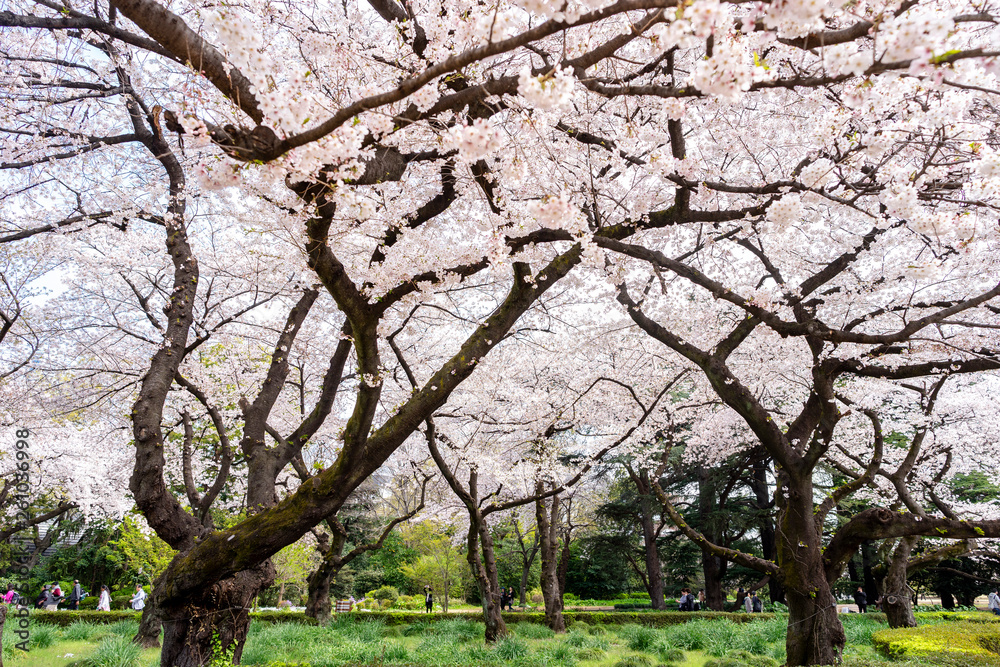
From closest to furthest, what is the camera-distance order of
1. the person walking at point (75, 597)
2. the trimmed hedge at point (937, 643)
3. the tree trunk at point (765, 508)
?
the trimmed hedge at point (937, 643) < the person walking at point (75, 597) < the tree trunk at point (765, 508)

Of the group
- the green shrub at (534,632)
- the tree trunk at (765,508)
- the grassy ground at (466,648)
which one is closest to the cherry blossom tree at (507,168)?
the grassy ground at (466,648)

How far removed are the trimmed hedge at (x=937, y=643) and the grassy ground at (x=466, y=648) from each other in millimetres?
301

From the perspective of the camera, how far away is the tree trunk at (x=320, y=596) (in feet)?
33.7

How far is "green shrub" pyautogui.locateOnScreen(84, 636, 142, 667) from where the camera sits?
198 inches

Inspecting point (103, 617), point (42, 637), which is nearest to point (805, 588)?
point (42, 637)

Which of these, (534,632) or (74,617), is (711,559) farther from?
(74,617)

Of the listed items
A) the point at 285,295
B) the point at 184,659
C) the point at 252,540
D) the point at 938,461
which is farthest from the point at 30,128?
the point at 938,461

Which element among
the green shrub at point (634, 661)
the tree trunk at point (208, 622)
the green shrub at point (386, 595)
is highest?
the tree trunk at point (208, 622)

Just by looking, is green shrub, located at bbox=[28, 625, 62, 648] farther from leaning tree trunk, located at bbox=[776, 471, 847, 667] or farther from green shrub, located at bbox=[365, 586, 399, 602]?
green shrub, located at bbox=[365, 586, 399, 602]

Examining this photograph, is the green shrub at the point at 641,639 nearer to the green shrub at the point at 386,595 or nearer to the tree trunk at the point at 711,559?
the tree trunk at the point at 711,559

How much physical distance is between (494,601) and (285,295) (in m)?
5.78

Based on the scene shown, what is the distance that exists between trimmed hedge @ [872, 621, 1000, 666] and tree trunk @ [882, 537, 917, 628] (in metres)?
1.85

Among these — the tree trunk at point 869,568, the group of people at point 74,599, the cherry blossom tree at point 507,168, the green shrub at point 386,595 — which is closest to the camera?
the cherry blossom tree at point 507,168

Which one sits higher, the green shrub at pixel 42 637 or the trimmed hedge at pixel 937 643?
the trimmed hedge at pixel 937 643
